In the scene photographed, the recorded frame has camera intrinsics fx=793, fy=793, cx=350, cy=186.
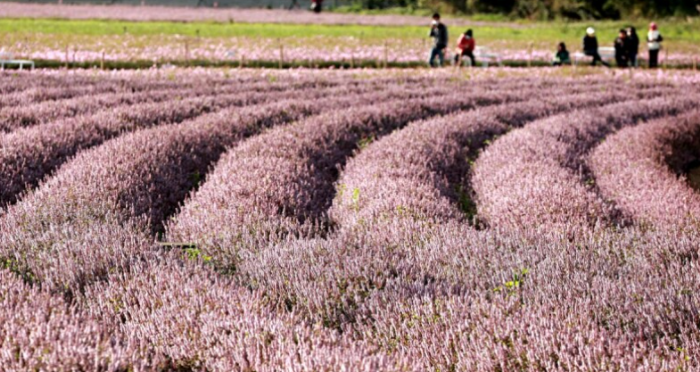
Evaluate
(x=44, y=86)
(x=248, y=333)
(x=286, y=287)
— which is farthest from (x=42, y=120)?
(x=248, y=333)

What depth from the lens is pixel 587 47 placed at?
74.6ft

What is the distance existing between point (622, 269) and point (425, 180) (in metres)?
2.70

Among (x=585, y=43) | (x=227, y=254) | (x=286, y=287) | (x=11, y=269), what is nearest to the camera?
(x=286, y=287)

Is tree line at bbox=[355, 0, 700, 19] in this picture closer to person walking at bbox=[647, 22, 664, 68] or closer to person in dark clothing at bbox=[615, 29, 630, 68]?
person in dark clothing at bbox=[615, 29, 630, 68]

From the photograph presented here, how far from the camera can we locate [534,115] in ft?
34.3

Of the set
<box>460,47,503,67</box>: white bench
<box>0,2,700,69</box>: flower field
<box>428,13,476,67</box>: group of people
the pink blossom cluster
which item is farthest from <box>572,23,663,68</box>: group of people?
the pink blossom cluster

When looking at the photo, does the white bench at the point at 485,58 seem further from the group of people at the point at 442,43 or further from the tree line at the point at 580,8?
the tree line at the point at 580,8

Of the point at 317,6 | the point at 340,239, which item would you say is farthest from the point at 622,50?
the point at 317,6

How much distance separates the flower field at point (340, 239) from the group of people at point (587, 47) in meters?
11.6

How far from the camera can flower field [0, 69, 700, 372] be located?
2.83 meters

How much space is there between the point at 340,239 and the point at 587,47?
20.1 m

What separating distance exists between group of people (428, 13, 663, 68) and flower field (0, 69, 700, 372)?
11596 millimetres

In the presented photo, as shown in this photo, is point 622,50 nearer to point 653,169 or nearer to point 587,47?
point 587,47

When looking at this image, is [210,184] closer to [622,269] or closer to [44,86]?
[622,269]
